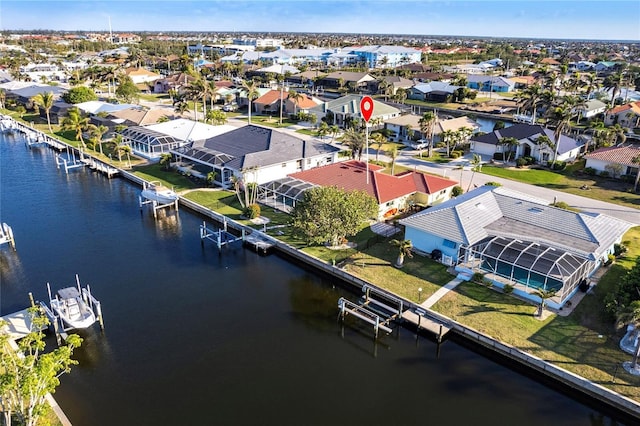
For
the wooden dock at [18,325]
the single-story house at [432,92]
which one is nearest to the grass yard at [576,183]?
the wooden dock at [18,325]

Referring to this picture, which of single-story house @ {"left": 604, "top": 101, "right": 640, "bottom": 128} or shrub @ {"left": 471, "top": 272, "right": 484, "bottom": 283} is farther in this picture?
single-story house @ {"left": 604, "top": 101, "right": 640, "bottom": 128}

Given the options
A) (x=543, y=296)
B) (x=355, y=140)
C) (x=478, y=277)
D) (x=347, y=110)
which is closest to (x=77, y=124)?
(x=355, y=140)

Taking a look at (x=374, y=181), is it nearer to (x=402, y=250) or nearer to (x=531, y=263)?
(x=402, y=250)

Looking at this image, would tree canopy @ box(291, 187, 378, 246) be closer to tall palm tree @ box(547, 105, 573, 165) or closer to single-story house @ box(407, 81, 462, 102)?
tall palm tree @ box(547, 105, 573, 165)

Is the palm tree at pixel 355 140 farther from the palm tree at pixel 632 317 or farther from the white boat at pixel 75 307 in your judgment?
the palm tree at pixel 632 317

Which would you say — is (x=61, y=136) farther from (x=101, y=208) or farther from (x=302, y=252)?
A: (x=302, y=252)

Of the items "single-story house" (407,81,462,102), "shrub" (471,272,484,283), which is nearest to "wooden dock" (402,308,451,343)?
"shrub" (471,272,484,283)

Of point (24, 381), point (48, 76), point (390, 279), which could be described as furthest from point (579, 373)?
point (48, 76)
